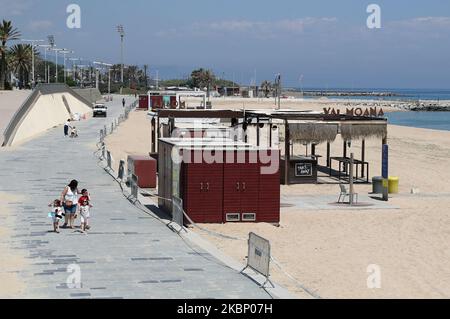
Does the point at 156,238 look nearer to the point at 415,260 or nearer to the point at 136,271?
the point at 136,271

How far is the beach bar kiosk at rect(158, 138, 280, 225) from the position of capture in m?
21.0

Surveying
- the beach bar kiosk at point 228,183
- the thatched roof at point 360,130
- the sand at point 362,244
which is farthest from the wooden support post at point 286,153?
the beach bar kiosk at point 228,183

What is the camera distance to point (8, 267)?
1507 centimetres

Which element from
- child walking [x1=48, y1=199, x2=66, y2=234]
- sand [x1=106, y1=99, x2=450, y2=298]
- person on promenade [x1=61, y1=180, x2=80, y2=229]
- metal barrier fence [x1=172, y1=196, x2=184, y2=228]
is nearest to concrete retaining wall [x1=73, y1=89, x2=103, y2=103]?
sand [x1=106, y1=99, x2=450, y2=298]

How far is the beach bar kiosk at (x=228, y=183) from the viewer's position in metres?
21.0

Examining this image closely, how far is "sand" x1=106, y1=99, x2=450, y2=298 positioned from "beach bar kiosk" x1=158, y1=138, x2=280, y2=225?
464mm

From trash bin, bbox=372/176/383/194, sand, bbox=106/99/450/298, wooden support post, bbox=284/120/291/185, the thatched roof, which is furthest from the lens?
the thatched roof

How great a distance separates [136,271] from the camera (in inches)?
580

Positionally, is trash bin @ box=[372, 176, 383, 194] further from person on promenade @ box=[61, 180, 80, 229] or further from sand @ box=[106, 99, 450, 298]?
person on promenade @ box=[61, 180, 80, 229]

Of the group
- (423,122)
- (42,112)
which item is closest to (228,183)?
(42,112)

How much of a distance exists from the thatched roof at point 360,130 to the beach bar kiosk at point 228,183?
418 inches

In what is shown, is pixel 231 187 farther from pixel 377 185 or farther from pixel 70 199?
pixel 377 185

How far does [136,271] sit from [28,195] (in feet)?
38.8
